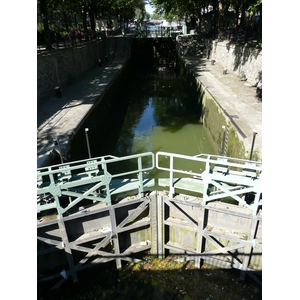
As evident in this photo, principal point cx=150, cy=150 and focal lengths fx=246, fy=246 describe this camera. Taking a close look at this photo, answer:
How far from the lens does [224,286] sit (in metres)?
6.38

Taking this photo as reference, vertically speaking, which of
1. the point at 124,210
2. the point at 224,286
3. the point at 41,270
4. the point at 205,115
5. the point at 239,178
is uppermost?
the point at 205,115

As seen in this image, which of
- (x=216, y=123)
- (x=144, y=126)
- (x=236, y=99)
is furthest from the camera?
(x=144, y=126)

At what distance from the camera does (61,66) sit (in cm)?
1616

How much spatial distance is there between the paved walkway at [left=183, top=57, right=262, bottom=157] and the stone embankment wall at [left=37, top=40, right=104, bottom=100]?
898cm

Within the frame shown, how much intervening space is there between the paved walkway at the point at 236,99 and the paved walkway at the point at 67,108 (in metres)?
6.17

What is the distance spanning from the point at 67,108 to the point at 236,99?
8258 mm

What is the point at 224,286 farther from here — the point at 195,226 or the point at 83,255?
the point at 83,255

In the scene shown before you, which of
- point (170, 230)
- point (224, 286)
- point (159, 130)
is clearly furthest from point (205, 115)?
point (224, 286)

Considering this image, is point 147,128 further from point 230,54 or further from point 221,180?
point 230,54

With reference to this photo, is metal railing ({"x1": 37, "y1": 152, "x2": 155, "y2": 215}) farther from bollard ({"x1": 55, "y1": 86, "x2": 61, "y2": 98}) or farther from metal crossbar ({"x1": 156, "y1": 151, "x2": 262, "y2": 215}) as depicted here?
bollard ({"x1": 55, "y1": 86, "x2": 61, "y2": 98})

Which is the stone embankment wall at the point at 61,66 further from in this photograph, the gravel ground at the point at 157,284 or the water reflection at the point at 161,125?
the gravel ground at the point at 157,284

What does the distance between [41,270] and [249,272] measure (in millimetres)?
5423

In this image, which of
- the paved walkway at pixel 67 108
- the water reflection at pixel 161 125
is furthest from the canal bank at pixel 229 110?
the paved walkway at pixel 67 108

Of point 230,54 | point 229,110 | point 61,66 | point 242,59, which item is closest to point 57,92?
→ point 61,66
